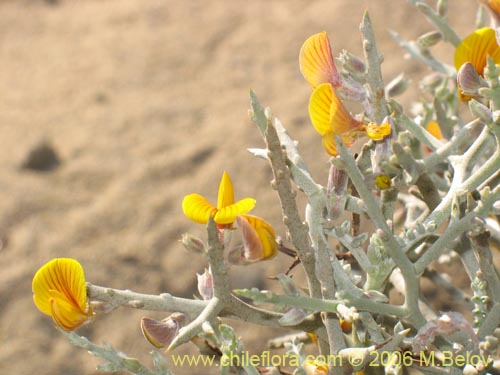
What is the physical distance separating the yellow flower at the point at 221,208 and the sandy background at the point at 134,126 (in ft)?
3.46

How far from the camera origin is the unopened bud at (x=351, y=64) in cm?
83

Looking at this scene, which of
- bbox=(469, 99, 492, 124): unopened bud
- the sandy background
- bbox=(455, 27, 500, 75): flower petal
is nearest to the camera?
bbox=(469, 99, 492, 124): unopened bud

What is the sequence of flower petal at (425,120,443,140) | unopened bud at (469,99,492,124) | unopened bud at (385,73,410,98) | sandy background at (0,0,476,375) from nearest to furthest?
unopened bud at (469,99,492,124), flower petal at (425,120,443,140), unopened bud at (385,73,410,98), sandy background at (0,0,476,375)

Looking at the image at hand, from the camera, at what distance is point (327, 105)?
76cm

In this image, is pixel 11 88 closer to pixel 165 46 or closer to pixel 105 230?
pixel 165 46

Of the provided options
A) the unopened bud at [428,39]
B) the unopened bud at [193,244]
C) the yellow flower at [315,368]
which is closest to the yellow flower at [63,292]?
the unopened bud at [193,244]

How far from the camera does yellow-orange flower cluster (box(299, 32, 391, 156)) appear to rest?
0.75 m

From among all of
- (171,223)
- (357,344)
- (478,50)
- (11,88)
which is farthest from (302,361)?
(11,88)

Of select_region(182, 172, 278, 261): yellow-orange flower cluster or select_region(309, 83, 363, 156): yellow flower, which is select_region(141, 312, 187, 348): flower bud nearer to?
select_region(182, 172, 278, 261): yellow-orange flower cluster

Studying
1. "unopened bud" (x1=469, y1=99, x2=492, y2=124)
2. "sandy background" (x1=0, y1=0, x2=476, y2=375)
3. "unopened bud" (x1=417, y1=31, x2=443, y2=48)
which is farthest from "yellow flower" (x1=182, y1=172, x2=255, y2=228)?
"sandy background" (x1=0, y1=0, x2=476, y2=375)

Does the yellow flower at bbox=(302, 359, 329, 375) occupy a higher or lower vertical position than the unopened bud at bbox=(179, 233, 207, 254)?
lower

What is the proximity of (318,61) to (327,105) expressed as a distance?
0.07 metres

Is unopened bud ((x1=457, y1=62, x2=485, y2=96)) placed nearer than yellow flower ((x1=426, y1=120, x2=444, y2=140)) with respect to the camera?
Yes

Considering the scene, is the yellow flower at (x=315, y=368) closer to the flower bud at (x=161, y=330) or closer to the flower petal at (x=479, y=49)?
the flower bud at (x=161, y=330)
